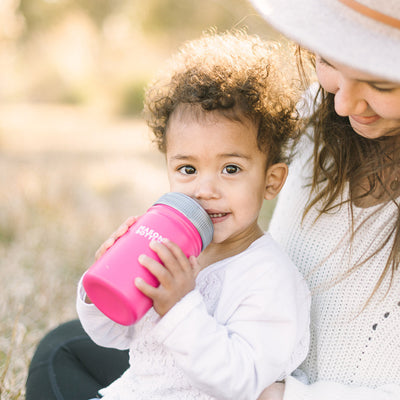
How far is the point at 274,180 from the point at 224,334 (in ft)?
1.81

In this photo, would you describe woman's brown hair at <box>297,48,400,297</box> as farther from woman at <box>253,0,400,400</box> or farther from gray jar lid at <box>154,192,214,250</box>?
gray jar lid at <box>154,192,214,250</box>

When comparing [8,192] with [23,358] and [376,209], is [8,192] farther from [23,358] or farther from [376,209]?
[376,209]

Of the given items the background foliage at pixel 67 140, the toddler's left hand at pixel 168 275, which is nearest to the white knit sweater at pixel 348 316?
the toddler's left hand at pixel 168 275

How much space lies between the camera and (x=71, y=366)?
2072 mm

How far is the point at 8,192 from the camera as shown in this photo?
4.15 meters

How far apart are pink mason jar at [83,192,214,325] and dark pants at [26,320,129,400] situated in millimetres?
750

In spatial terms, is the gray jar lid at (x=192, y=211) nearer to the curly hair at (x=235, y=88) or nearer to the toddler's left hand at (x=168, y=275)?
the toddler's left hand at (x=168, y=275)

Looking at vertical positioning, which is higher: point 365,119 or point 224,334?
point 365,119

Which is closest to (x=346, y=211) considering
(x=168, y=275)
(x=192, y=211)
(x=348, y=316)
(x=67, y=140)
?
(x=348, y=316)

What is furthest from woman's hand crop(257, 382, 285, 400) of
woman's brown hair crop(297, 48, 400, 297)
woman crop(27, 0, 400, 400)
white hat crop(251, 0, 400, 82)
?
white hat crop(251, 0, 400, 82)

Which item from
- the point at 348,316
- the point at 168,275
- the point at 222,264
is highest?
the point at 168,275

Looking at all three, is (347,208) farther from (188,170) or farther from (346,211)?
(188,170)

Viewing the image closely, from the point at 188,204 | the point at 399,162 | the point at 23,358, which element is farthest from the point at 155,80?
the point at 23,358

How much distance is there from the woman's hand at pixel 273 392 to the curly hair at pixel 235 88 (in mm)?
658
